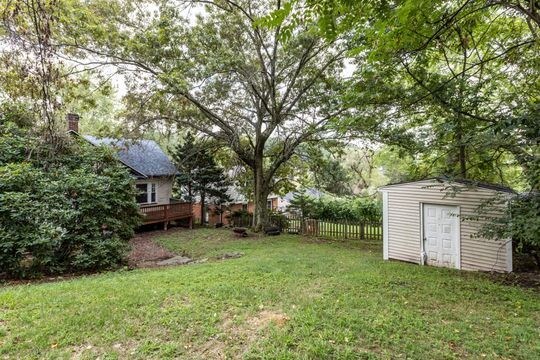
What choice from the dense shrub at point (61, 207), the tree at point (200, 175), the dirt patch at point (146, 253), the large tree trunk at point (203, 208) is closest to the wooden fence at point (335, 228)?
the tree at point (200, 175)

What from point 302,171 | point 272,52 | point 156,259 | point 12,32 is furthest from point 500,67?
point 156,259

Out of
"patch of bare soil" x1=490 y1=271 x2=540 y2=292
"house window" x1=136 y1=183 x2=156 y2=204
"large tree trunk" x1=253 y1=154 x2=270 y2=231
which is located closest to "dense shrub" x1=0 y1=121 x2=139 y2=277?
"large tree trunk" x1=253 y1=154 x2=270 y2=231

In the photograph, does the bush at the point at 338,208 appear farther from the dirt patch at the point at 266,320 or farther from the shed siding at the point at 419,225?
the dirt patch at the point at 266,320

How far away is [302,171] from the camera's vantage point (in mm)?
17844

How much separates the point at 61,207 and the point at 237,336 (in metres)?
6.61

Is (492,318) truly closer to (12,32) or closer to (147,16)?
(12,32)

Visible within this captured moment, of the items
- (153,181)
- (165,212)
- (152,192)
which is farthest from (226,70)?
(152,192)

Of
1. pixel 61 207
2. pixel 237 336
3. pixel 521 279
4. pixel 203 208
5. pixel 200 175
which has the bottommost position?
pixel 521 279

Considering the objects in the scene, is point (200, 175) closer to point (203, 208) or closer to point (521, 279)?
point (203, 208)

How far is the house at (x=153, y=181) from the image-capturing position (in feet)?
53.3

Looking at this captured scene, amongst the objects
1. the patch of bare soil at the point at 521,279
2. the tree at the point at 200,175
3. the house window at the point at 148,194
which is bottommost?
Answer: the patch of bare soil at the point at 521,279

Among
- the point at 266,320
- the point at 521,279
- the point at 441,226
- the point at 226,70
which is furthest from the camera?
the point at 226,70

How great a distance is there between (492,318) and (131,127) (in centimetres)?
1311

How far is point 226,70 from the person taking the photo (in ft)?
36.3
